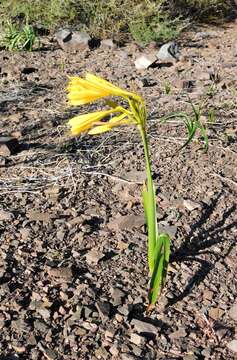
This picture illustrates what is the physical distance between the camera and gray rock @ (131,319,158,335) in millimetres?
2244

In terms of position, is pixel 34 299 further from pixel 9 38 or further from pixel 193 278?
pixel 9 38

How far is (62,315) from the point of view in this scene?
2.29 metres

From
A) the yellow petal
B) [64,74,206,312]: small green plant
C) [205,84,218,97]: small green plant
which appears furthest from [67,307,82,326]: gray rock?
[205,84,218,97]: small green plant

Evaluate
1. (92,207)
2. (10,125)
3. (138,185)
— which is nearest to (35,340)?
(92,207)

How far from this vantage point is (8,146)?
353 centimetres

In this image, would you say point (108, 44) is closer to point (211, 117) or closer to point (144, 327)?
point (211, 117)

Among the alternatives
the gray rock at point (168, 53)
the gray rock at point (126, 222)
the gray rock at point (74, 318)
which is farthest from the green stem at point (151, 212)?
the gray rock at point (168, 53)

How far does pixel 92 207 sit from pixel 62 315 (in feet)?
2.68

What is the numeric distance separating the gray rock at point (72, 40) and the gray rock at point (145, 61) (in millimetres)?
700

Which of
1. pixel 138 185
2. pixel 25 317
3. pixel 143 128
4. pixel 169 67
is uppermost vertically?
pixel 143 128

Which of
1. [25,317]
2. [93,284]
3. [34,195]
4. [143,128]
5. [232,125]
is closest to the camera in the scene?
[143,128]

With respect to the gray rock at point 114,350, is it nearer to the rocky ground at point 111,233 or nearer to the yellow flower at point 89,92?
the rocky ground at point 111,233

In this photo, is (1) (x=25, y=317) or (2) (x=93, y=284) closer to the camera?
(1) (x=25, y=317)

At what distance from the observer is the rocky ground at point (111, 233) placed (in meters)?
2.23
